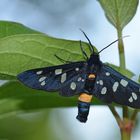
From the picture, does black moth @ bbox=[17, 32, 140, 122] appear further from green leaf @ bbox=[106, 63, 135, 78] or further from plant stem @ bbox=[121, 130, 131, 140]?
plant stem @ bbox=[121, 130, 131, 140]

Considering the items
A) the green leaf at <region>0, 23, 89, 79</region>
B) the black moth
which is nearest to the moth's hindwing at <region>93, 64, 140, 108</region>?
the black moth

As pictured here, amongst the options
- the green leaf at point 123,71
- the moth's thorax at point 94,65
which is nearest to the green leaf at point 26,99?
the moth's thorax at point 94,65

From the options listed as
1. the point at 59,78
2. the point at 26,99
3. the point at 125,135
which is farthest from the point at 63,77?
the point at 125,135

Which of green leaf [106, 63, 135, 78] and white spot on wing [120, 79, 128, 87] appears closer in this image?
green leaf [106, 63, 135, 78]

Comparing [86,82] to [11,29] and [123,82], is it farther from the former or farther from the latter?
[11,29]

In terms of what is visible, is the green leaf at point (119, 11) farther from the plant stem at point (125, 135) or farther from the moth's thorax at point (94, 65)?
the plant stem at point (125, 135)

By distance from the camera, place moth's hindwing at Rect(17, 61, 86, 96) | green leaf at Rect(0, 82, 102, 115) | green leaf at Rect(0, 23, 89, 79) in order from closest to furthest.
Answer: green leaf at Rect(0, 23, 89, 79) → moth's hindwing at Rect(17, 61, 86, 96) → green leaf at Rect(0, 82, 102, 115)

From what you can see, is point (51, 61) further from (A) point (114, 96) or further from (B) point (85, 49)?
(A) point (114, 96)
